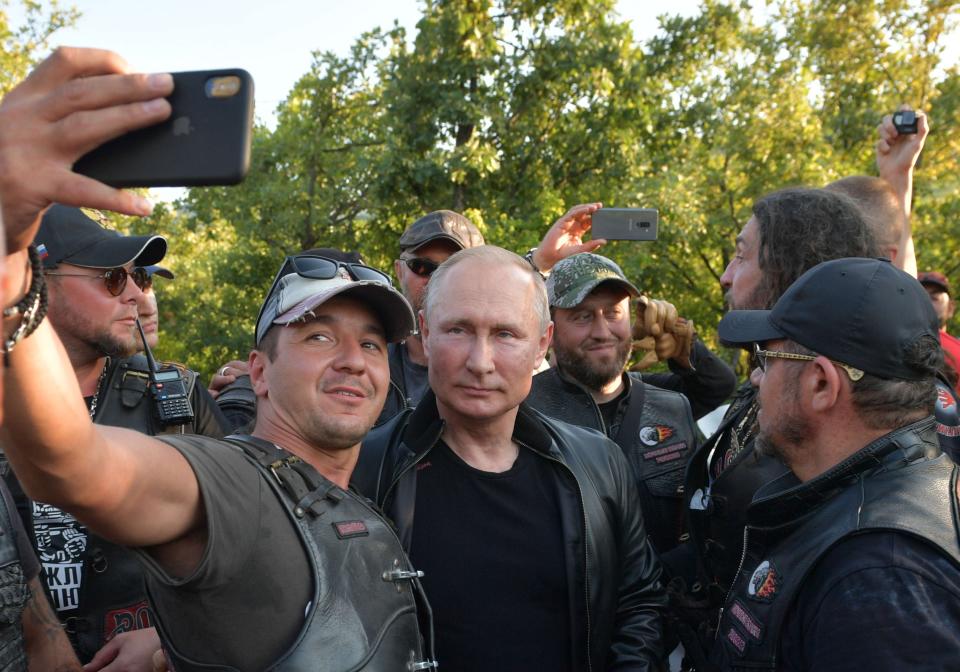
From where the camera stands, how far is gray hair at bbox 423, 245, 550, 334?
2943 millimetres

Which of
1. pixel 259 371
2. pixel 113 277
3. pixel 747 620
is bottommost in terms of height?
pixel 747 620

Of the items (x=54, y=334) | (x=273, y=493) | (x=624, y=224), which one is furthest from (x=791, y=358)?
(x=624, y=224)

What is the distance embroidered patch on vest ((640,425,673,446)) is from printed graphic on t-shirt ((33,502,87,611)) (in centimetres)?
234

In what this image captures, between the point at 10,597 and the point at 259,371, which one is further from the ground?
the point at 259,371

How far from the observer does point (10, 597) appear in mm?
2334

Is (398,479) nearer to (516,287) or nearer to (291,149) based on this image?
(516,287)

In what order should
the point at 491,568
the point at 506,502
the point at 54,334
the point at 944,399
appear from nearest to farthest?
1. the point at 54,334
2. the point at 491,568
3. the point at 506,502
4. the point at 944,399

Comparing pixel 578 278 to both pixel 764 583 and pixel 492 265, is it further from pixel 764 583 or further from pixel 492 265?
pixel 764 583

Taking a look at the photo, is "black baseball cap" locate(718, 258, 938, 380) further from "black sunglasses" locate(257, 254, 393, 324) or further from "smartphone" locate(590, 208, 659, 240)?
"smartphone" locate(590, 208, 659, 240)

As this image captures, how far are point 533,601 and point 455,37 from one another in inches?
511

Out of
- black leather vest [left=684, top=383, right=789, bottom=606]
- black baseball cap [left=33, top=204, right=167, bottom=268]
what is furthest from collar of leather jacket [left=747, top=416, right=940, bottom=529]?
black baseball cap [left=33, top=204, right=167, bottom=268]

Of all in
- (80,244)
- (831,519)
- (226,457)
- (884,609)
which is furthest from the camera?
(80,244)

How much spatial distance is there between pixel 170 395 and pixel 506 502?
4.39ft

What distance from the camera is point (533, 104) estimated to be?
15.1 m
